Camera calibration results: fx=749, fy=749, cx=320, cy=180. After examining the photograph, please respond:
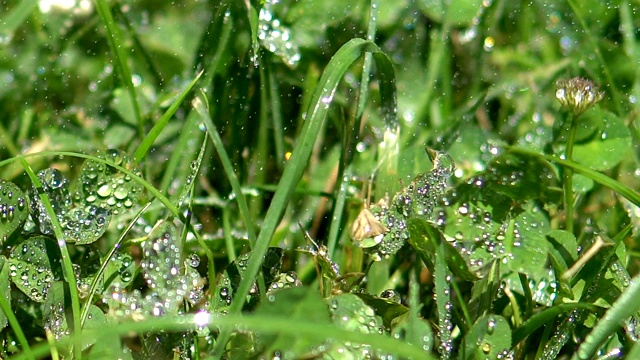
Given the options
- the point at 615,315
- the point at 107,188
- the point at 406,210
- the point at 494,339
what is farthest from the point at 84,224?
the point at 615,315

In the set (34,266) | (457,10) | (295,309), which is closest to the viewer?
(295,309)

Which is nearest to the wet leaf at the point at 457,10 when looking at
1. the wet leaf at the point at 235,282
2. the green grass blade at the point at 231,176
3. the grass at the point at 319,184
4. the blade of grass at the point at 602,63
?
the grass at the point at 319,184

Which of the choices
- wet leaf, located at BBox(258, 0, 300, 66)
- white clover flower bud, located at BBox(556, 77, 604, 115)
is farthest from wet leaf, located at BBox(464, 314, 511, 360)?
wet leaf, located at BBox(258, 0, 300, 66)

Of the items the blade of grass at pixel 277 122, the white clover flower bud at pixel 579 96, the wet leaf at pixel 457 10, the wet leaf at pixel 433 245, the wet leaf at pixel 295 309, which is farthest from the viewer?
the wet leaf at pixel 457 10

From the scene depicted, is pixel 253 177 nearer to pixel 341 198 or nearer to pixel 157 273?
pixel 341 198

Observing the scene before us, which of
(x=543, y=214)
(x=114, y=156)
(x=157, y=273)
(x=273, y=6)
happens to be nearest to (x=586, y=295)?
(x=543, y=214)

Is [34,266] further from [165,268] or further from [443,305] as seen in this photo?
[443,305]

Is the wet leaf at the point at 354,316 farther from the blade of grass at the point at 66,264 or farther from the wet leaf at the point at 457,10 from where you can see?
the wet leaf at the point at 457,10
